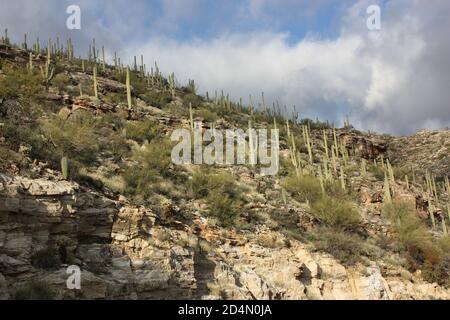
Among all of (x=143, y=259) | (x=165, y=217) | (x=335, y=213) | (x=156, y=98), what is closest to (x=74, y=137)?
(x=165, y=217)

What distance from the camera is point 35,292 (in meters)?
8.41

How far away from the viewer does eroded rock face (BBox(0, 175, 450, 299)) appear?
930cm

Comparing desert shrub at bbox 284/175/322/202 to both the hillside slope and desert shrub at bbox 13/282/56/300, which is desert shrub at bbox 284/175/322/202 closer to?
the hillside slope

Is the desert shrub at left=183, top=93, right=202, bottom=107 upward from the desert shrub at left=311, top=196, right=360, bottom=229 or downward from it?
upward

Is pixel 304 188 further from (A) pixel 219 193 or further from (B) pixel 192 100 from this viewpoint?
(B) pixel 192 100

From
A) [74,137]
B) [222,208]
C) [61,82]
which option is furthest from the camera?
[61,82]

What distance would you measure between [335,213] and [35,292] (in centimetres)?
1146

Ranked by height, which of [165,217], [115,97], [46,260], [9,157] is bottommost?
[46,260]

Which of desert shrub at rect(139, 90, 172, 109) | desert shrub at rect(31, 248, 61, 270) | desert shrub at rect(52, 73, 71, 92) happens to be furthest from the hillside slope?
desert shrub at rect(139, 90, 172, 109)

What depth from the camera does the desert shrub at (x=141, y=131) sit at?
19.5 metres

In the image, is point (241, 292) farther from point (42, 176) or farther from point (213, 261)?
point (42, 176)

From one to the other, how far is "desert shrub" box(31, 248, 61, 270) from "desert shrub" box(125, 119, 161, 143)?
1011 cm

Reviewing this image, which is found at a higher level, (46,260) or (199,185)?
(199,185)

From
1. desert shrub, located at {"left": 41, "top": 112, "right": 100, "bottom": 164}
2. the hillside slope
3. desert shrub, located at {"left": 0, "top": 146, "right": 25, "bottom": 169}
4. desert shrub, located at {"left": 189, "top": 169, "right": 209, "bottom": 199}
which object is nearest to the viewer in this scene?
the hillside slope
